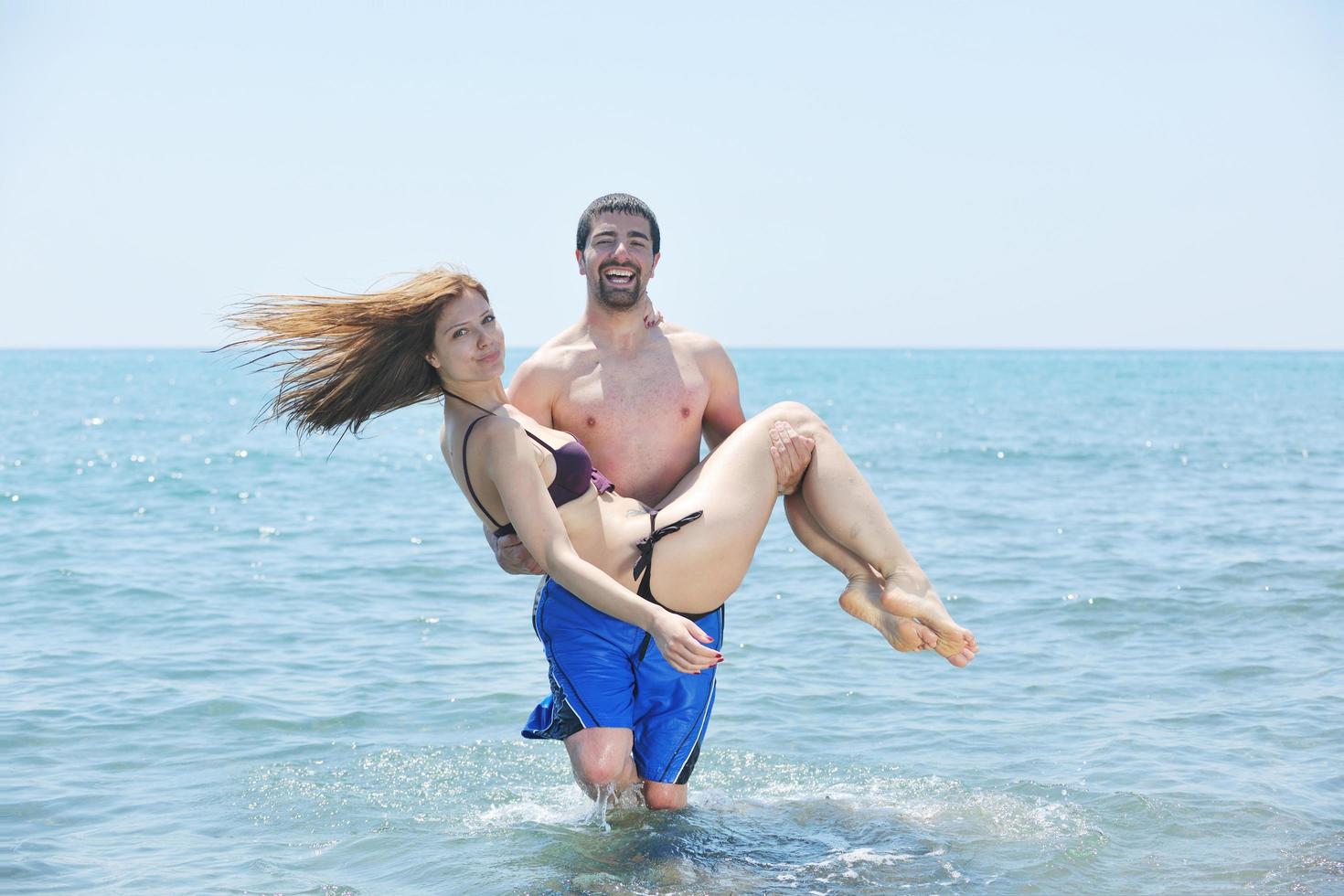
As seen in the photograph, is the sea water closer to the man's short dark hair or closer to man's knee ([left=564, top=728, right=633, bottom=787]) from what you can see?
man's knee ([left=564, top=728, right=633, bottom=787])

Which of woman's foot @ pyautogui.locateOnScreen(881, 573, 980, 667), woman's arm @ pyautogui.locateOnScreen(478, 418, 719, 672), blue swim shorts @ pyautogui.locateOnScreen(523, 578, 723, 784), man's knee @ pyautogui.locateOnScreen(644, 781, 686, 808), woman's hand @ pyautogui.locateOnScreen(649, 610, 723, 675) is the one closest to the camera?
woman's hand @ pyautogui.locateOnScreen(649, 610, 723, 675)

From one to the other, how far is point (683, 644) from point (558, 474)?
0.91 m

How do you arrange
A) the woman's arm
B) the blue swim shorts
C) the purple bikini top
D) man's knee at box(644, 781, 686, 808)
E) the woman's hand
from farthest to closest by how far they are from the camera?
man's knee at box(644, 781, 686, 808) < the blue swim shorts < the purple bikini top < the woman's arm < the woman's hand

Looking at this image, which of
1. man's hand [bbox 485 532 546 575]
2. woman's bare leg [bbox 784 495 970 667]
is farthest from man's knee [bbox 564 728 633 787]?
woman's bare leg [bbox 784 495 970 667]

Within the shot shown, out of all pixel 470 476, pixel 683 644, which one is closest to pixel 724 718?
pixel 470 476

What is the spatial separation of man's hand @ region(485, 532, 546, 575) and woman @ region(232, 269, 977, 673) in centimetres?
6

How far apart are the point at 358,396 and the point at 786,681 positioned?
4072mm

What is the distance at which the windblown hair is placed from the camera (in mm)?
4617

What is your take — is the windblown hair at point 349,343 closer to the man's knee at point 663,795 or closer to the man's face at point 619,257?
the man's face at point 619,257

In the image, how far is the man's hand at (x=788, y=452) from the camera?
15.8 ft

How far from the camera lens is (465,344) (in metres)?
4.69

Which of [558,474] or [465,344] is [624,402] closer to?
[558,474]

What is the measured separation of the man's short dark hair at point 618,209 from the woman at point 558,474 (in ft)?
2.16

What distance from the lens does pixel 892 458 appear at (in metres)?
24.2
